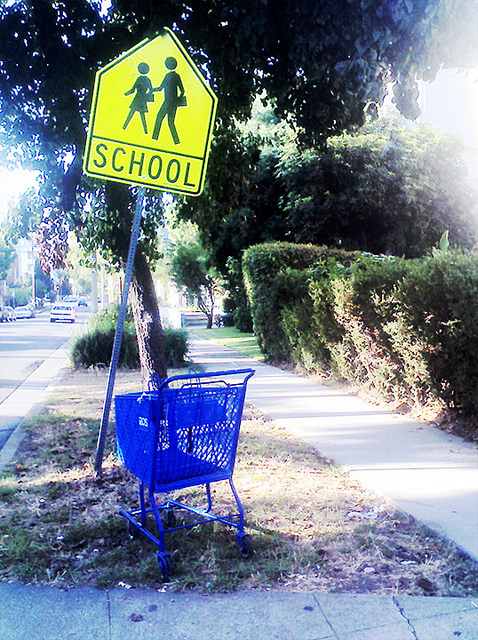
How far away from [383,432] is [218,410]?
12.9 ft

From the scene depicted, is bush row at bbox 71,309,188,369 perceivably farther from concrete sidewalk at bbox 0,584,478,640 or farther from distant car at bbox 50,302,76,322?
distant car at bbox 50,302,76,322

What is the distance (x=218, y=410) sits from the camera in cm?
384

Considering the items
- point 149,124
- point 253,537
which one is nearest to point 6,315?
point 149,124

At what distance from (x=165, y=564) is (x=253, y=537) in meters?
0.78

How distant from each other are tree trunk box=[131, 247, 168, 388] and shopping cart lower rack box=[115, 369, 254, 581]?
12.7 ft

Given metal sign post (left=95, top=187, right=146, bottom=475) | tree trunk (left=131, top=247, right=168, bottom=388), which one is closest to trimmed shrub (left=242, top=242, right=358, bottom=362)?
tree trunk (left=131, top=247, right=168, bottom=388)

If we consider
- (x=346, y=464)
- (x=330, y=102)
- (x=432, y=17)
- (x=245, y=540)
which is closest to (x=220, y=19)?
(x=330, y=102)

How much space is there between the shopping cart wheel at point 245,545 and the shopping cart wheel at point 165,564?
1.55 feet

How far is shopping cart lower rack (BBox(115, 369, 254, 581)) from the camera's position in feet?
11.9

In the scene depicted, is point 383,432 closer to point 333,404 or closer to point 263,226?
point 333,404

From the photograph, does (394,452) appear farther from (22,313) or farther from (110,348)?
(22,313)

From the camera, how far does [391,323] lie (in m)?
8.14

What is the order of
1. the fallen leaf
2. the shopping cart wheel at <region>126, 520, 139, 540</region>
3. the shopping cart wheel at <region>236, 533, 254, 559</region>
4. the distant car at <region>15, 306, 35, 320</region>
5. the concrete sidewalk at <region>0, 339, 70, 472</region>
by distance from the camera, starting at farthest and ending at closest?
the distant car at <region>15, 306, 35, 320</region> < the concrete sidewalk at <region>0, 339, 70, 472</region> < the shopping cart wheel at <region>126, 520, 139, 540</region> < the shopping cart wheel at <region>236, 533, 254, 559</region> < the fallen leaf

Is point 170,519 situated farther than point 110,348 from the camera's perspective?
No
